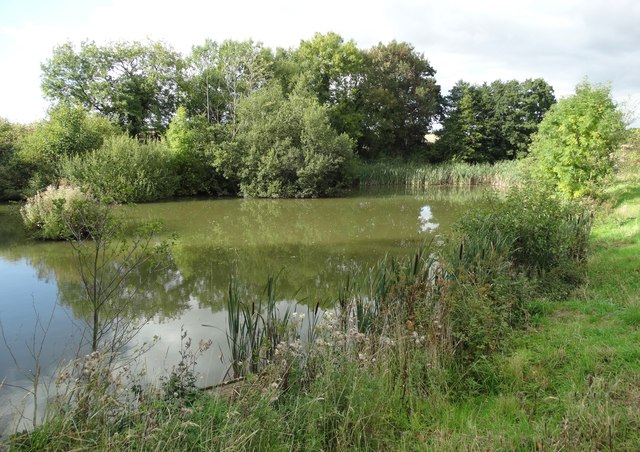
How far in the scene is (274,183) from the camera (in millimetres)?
24438

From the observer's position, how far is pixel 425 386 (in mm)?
3783

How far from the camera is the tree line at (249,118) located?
2247cm

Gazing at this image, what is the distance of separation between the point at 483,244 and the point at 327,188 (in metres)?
19.7

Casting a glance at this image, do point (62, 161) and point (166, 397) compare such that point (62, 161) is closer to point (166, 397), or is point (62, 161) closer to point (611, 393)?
point (166, 397)

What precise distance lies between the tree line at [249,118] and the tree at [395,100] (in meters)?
0.12

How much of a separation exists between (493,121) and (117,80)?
32085 mm

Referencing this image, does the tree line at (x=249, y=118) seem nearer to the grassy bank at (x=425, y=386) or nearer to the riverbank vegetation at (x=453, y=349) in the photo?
the riverbank vegetation at (x=453, y=349)

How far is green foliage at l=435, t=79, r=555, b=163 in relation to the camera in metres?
40.1

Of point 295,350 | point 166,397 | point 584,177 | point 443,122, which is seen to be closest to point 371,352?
point 295,350

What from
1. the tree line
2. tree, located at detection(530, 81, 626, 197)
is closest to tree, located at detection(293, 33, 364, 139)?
the tree line

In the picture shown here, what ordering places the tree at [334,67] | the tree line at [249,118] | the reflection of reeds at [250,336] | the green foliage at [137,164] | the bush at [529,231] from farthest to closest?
the tree at [334,67] → the tree line at [249,118] → the green foliage at [137,164] → the bush at [529,231] → the reflection of reeds at [250,336]

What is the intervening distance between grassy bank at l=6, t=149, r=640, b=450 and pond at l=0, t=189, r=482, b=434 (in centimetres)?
83

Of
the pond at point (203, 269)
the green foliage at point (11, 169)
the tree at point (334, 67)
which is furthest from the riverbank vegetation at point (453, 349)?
the tree at point (334, 67)

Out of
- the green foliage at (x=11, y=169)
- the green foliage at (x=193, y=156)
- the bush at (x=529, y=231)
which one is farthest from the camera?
the green foliage at (x=193, y=156)
